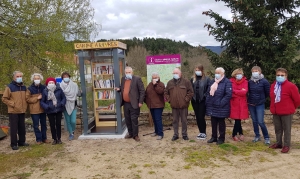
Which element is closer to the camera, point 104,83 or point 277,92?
point 277,92

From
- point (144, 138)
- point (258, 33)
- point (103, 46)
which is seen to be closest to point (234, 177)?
point (144, 138)

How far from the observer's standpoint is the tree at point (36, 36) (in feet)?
25.7

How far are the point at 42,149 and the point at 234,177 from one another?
169 inches

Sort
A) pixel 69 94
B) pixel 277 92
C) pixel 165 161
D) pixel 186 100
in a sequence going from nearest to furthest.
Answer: pixel 165 161 → pixel 277 92 → pixel 186 100 → pixel 69 94

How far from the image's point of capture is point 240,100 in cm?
585

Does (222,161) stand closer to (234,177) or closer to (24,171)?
(234,177)

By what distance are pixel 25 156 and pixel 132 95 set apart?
106 inches

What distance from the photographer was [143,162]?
199 inches

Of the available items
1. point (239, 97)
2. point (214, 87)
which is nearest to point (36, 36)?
point (214, 87)

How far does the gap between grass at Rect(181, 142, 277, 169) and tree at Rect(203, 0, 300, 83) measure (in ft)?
11.2

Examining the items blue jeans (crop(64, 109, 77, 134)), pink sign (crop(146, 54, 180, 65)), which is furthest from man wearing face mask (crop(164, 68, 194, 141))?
blue jeans (crop(64, 109, 77, 134))

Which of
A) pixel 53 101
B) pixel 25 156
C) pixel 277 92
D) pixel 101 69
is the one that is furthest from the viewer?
pixel 101 69

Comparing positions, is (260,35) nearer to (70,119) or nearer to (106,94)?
(106,94)

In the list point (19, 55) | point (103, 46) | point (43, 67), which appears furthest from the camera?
point (43, 67)
